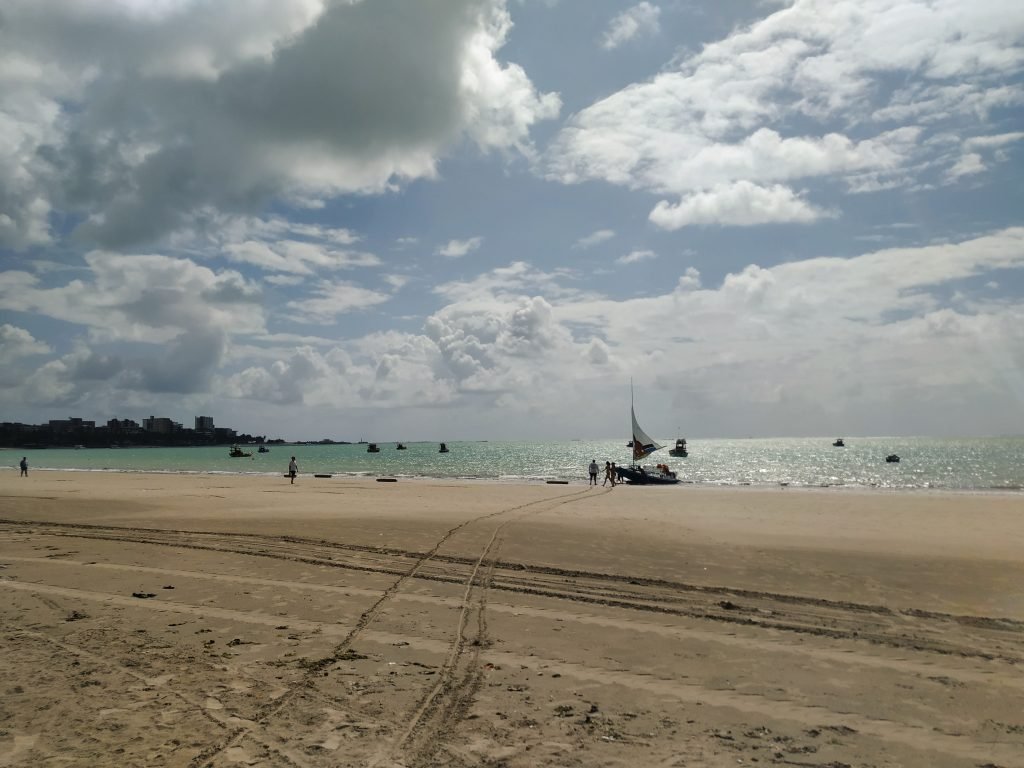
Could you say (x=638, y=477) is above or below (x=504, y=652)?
below

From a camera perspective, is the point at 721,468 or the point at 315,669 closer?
the point at 315,669

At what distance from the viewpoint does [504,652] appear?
26.5 feet

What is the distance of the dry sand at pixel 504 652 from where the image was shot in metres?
5.66

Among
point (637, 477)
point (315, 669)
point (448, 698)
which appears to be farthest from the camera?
point (637, 477)

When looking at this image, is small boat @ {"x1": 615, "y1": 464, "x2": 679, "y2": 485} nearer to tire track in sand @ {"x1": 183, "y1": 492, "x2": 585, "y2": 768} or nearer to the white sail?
the white sail

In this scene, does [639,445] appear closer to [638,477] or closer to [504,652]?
[638,477]

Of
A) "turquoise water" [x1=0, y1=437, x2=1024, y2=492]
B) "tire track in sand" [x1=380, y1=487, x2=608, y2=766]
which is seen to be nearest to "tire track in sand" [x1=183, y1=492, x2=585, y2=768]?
"tire track in sand" [x1=380, y1=487, x2=608, y2=766]

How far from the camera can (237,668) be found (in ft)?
24.0

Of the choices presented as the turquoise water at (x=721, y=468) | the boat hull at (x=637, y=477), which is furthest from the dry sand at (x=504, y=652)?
the turquoise water at (x=721, y=468)

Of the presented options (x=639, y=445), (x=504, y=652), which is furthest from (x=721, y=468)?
(x=504, y=652)

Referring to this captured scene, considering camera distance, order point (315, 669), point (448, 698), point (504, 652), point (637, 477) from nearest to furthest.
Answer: point (448, 698)
point (315, 669)
point (504, 652)
point (637, 477)

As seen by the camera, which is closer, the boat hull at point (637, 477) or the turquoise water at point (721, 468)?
the boat hull at point (637, 477)

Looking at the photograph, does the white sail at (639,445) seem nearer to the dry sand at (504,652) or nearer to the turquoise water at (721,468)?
the turquoise water at (721,468)

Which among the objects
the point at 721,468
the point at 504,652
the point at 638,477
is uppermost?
the point at 504,652
